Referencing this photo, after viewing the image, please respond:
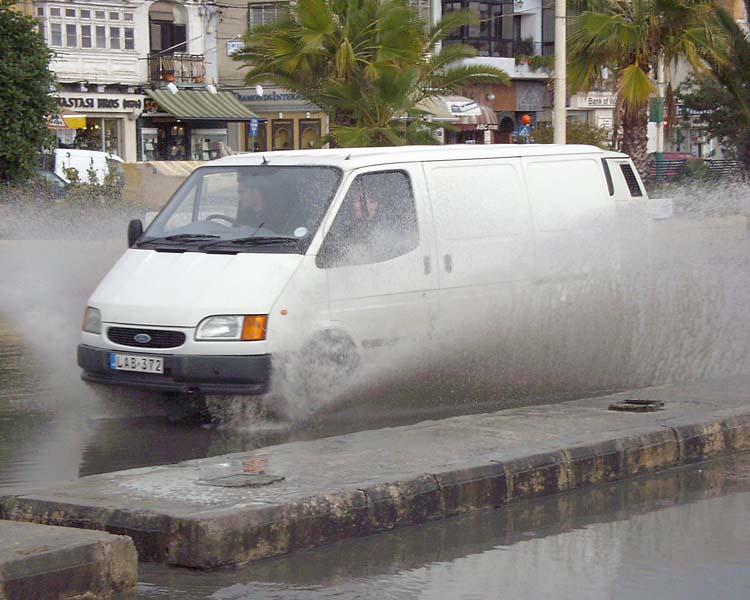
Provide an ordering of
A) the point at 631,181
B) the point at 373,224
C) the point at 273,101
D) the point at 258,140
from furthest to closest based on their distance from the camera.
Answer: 1. the point at 258,140
2. the point at 273,101
3. the point at 631,181
4. the point at 373,224

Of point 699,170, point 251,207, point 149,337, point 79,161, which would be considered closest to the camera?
point 149,337

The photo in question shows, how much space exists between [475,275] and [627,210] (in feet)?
6.60

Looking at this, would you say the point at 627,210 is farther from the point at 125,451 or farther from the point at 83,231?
the point at 83,231

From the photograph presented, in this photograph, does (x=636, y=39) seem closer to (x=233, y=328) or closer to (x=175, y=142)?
(x=233, y=328)

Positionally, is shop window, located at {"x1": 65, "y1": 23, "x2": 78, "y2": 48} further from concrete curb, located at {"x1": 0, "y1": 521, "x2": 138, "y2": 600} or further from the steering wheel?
concrete curb, located at {"x1": 0, "y1": 521, "x2": 138, "y2": 600}

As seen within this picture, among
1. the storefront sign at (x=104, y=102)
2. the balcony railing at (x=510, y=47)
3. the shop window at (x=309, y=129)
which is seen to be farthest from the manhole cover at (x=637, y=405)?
the balcony railing at (x=510, y=47)

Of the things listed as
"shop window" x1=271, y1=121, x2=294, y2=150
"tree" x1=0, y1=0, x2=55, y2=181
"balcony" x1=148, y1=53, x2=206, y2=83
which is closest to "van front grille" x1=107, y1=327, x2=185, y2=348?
"tree" x1=0, y1=0, x2=55, y2=181

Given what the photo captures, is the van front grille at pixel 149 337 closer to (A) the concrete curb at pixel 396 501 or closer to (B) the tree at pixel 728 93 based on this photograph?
(A) the concrete curb at pixel 396 501

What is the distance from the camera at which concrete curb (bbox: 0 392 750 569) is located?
5.47 meters

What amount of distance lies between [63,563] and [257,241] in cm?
423

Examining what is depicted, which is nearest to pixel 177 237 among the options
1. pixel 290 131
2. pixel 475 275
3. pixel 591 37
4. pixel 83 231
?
pixel 475 275

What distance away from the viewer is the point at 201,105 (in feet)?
167

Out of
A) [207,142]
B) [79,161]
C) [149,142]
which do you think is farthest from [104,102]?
[79,161]

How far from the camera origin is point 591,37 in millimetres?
27750
